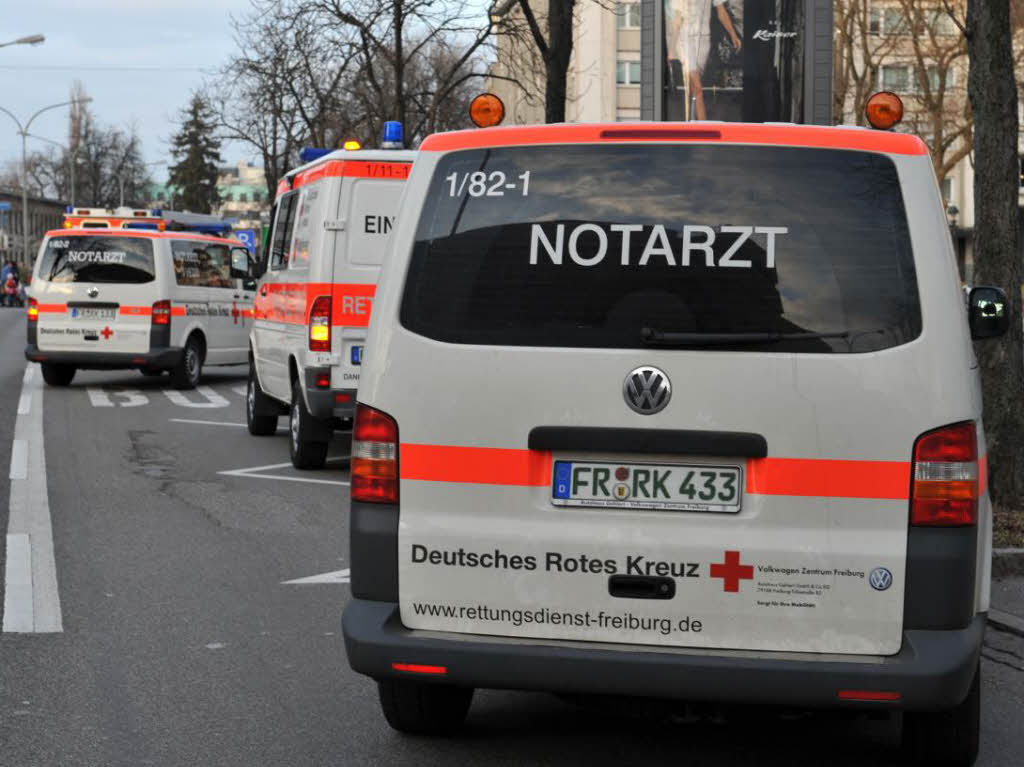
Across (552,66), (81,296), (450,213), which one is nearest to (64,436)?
(81,296)

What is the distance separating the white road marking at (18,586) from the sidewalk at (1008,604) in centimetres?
413

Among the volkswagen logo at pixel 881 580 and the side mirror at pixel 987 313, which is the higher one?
the side mirror at pixel 987 313

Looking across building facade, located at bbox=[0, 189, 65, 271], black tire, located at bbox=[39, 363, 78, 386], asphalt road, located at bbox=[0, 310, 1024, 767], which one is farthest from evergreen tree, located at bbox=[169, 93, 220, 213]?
asphalt road, located at bbox=[0, 310, 1024, 767]

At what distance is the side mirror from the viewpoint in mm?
→ 5477

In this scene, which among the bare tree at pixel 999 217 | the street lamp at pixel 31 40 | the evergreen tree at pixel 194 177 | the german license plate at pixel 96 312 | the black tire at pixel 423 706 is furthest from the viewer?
the evergreen tree at pixel 194 177

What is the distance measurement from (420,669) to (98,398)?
16.1m

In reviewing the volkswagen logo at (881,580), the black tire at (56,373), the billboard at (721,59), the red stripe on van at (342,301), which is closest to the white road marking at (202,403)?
the black tire at (56,373)

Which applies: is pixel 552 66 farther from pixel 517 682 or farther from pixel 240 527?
pixel 517 682

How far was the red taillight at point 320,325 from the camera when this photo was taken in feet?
39.4

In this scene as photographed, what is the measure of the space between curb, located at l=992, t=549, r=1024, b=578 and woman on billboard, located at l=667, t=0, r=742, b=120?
8.69 meters

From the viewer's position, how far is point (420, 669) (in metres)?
4.44

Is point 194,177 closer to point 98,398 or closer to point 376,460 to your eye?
point 98,398

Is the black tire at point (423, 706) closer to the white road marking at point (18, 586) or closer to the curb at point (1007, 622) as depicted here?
the white road marking at point (18, 586)

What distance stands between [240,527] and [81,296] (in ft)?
37.2
